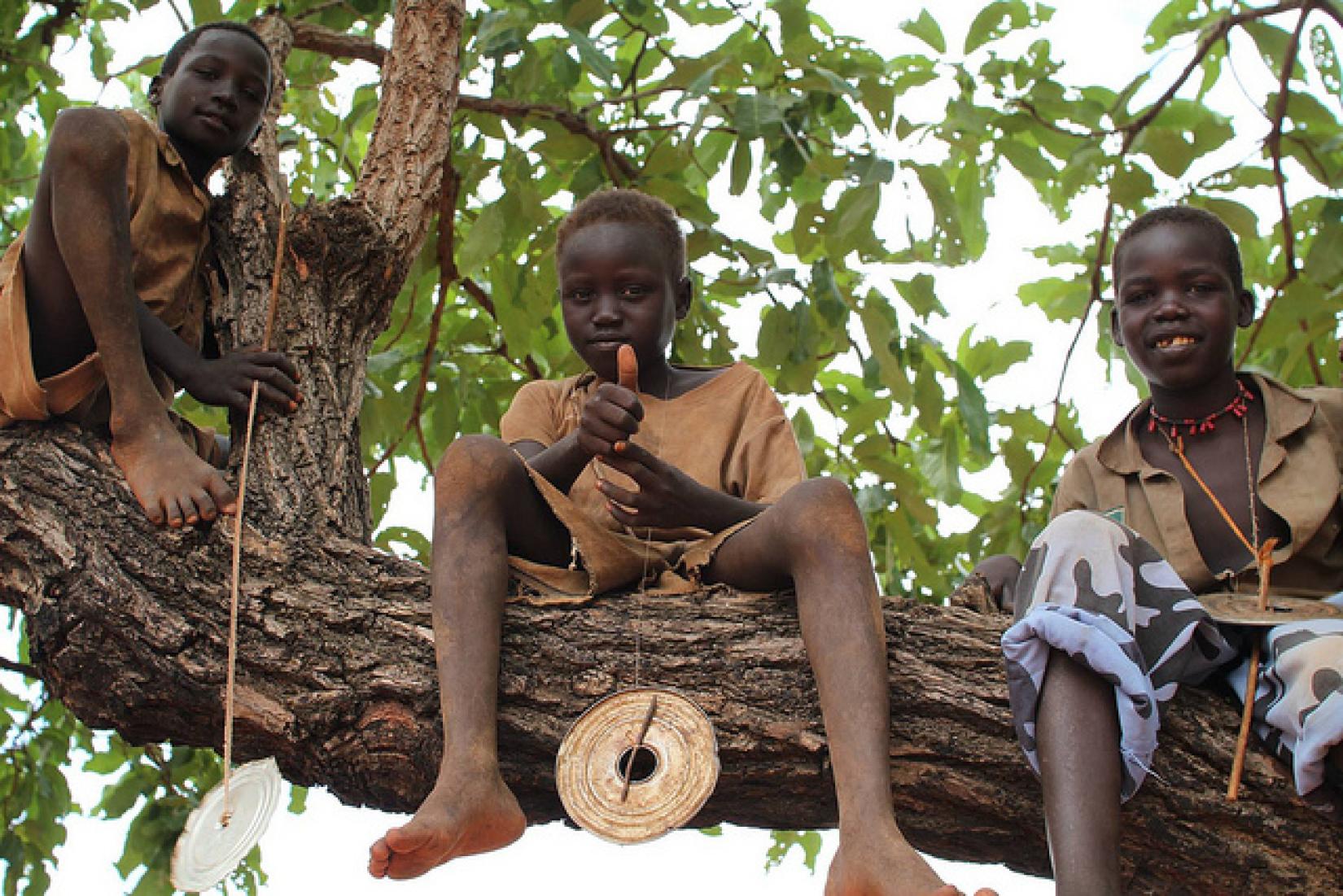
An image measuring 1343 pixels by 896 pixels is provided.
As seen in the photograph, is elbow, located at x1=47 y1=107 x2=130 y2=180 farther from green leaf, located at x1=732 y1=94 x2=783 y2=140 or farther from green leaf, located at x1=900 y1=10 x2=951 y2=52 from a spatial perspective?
green leaf, located at x1=900 y1=10 x2=951 y2=52

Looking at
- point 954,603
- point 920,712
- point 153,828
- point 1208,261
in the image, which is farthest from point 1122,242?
point 153,828

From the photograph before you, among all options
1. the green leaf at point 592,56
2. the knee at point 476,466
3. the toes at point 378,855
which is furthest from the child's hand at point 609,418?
the green leaf at point 592,56

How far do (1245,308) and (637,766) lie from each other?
1766 mm

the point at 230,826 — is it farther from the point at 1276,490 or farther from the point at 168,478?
the point at 1276,490

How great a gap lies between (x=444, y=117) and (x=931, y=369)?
166cm

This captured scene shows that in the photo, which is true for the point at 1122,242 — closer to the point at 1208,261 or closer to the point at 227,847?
the point at 1208,261

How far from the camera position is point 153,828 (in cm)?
438

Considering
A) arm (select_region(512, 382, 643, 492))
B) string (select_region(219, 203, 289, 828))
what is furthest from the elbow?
arm (select_region(512, 382, 643, 492))

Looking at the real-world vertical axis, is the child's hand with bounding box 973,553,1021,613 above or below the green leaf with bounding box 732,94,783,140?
below

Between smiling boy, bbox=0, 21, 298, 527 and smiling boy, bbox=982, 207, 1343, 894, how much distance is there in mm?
1563

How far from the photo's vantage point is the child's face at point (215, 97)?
11.2 feet

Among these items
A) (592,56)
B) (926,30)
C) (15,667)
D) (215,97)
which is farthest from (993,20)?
(15,667)

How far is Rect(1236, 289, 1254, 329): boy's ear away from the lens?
3223 mm

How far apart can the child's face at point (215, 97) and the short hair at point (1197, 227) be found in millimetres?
2021
